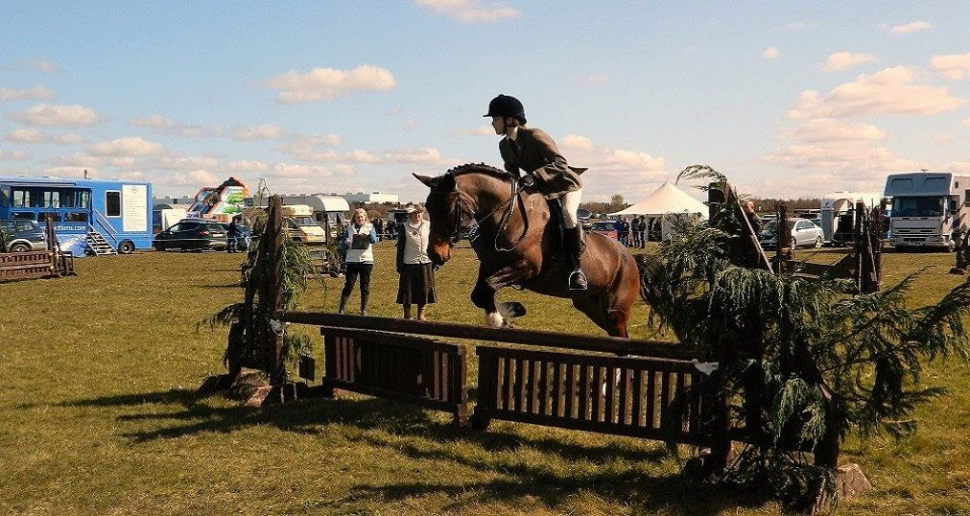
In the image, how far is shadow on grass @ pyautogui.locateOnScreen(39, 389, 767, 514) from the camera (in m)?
5.14

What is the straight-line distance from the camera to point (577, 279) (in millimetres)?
7375

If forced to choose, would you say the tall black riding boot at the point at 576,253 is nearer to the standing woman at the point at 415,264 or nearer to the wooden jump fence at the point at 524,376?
the wooden jump fence at the point at 524,376

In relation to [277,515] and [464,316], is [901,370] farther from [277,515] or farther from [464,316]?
[464,316]

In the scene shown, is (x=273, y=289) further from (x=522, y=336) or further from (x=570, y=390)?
(x=570, y=390)

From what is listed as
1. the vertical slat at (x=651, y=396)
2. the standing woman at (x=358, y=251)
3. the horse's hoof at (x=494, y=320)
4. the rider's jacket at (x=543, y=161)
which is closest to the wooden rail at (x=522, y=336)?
the vertical slat at (x=651, y=396)

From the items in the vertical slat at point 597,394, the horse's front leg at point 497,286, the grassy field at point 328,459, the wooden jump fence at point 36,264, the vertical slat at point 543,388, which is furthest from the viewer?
the wooden jump fence at point 36,264

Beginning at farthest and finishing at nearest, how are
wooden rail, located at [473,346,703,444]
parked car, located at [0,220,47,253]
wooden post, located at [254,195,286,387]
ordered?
parked car, located at [0,220,47,253] → wooden post, located at [254,195,286,387] → wooden rail, located at [473,346,703,444]

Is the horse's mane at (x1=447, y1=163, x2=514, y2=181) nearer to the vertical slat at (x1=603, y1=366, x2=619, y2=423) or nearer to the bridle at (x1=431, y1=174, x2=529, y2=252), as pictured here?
the bridle at (x1=431, y1=174, x2=529, y2=252)

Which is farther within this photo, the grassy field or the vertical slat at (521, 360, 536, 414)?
the vertical slat at (521, 360, 536, 414)

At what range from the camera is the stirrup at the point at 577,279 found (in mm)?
7367

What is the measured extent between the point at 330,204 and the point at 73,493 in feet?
180

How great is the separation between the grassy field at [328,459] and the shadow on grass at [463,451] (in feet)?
0.06

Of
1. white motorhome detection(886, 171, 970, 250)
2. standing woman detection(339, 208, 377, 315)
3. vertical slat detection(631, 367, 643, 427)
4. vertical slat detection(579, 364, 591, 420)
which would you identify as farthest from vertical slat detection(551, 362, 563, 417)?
white motorhome detection(886, 171, 970, 250)

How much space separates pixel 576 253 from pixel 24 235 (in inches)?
1132
